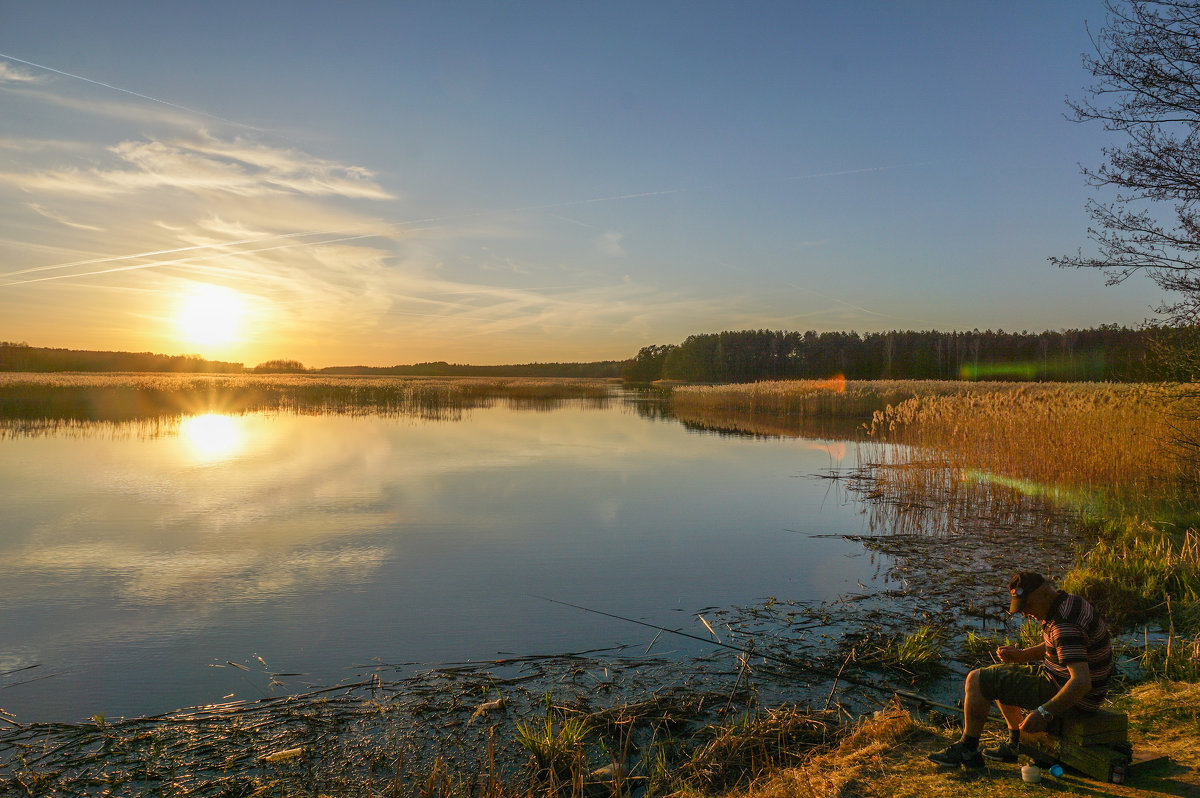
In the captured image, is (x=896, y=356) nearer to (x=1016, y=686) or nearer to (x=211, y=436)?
(x=211, y=436)

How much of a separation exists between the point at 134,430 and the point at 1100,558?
27096 millimetres

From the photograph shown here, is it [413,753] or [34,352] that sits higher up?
[34,352]

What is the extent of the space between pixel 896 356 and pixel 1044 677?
101 m

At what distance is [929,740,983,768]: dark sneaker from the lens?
334cm

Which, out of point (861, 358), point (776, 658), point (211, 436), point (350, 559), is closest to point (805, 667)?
point (776, 658)

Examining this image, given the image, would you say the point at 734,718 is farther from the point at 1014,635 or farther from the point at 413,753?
the point at 1014,635

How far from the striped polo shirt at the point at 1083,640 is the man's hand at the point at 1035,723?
0.17 m

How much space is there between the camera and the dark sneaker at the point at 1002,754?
341 centimetres

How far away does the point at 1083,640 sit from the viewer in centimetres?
321

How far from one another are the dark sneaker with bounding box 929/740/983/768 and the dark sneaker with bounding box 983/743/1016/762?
0.15 m

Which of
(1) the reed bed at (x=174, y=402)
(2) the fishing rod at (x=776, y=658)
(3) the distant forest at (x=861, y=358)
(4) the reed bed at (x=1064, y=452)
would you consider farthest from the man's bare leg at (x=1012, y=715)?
(3) the distant forest at (x=861, y=358)

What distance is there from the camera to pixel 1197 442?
378 inches

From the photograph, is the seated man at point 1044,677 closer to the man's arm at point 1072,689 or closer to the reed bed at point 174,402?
the man's arm at point 1072,689

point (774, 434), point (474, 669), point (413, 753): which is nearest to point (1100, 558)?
point (474, 669)
